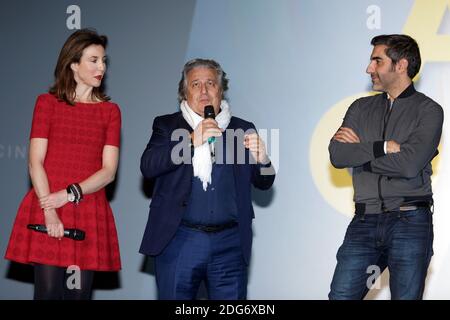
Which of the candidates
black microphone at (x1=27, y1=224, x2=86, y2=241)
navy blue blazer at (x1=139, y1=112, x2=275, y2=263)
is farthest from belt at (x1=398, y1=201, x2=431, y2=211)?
black microphone at (x1=27, y1=224, x2=86, y2=241)

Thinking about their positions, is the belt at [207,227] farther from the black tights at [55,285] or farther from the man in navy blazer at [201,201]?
the black tights at [55,285]

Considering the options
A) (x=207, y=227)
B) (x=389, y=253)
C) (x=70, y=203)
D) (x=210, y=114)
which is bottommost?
(x=389, y=253)

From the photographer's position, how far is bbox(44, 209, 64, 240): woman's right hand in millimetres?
3814

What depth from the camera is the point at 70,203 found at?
391 cm

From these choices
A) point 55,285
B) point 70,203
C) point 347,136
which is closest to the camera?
point 55,285

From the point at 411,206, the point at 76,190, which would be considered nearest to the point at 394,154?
the point at 411,206

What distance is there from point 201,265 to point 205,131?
675 millimetres

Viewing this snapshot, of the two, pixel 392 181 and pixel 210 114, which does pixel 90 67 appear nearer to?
pixel 210 114

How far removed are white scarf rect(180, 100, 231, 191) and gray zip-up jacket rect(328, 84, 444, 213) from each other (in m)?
0.60

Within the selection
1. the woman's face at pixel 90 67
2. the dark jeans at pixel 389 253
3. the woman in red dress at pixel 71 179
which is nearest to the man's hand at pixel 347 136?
the dark jeans at pixel 389 253

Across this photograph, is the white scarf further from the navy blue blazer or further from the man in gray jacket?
the man in gray jacket

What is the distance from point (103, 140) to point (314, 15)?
214cm

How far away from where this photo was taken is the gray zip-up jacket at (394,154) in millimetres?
3968
